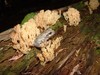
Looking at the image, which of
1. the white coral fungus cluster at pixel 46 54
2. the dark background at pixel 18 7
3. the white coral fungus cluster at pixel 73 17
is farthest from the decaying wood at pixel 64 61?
the dark background at pixel 18 7

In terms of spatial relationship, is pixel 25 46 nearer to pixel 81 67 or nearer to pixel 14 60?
pixel 14 60

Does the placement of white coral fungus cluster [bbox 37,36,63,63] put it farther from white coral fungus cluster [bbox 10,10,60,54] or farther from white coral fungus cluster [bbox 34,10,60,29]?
white coral fungus cluster [bbox 34,10,60,29]

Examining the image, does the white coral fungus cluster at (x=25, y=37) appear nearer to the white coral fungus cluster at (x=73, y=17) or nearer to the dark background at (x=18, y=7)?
the white coral fungus cluster at (x=73, y=17)

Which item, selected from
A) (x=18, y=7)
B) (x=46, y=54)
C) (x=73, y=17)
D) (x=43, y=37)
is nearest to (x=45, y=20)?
Answer: (x=43, y=37)

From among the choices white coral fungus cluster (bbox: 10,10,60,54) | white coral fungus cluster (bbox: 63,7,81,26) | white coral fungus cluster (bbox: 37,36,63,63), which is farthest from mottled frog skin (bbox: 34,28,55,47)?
white coral fungus cluster (bbox: 63,7,81,26)

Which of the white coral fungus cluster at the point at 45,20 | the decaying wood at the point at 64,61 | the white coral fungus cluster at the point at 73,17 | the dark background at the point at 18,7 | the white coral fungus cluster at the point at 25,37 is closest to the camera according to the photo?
the decaying wood at the point at 64,61

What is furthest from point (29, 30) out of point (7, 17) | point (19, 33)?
point (7, 17)
